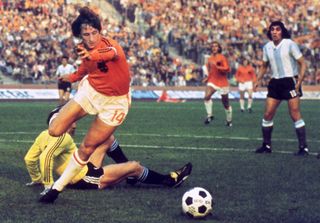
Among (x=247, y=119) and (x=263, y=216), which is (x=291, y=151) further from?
(x=247, y=119)

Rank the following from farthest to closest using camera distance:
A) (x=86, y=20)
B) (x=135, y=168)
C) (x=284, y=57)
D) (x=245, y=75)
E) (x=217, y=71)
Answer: (x=245, y=75)
(x=217, y=71)
(x=284, y=57)
(x=135, y=168)
(x=86, y=20)

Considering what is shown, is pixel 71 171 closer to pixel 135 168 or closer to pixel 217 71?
pixel 135 168

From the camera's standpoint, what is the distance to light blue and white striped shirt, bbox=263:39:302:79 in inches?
635

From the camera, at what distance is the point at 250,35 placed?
5356cm

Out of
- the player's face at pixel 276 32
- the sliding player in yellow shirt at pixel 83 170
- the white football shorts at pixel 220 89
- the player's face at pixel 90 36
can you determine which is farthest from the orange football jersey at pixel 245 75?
→ the player's face at pixel 90 36

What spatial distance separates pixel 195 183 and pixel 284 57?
17.8 ft

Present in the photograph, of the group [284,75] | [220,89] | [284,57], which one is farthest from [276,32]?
[220,89]

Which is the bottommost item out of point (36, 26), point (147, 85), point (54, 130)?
point (147, 85)

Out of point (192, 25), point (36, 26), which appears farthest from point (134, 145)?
point (192, 25)

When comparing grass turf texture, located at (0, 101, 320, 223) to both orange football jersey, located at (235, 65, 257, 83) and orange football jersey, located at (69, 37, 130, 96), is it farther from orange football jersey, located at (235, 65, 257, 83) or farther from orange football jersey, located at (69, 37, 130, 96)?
orange football jersey, located at (235, 65, 257, 83)

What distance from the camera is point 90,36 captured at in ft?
33.1

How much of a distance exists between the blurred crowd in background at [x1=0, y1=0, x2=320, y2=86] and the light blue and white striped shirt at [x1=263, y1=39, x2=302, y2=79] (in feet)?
93.1

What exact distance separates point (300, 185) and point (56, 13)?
3735 cm

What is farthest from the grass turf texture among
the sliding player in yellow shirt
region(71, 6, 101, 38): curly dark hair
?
region(71, 6, 101, 38): curly dark hair
